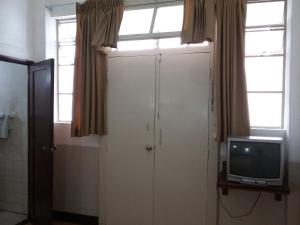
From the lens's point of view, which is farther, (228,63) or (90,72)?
(90,72)

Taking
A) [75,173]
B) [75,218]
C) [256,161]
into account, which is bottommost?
[75,218]

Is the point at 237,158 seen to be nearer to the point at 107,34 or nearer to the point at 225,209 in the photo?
the point at 225,209

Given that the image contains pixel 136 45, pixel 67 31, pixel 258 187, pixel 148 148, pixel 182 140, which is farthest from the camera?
pixel 67 31

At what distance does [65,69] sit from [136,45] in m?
1.02

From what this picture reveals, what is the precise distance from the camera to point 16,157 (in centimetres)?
321

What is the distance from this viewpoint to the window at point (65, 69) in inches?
130

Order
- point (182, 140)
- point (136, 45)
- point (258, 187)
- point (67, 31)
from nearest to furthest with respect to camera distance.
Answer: point (258, 187) → point (182, 140) → point (136, 45) → point (67, 31)

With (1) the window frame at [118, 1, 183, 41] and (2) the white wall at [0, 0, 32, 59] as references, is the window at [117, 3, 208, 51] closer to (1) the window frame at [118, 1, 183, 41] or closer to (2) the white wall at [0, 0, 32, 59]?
(1) the window frame at [118, 1, 183, 41]

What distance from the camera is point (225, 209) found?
261 cm

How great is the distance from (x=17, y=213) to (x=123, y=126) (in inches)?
67.8

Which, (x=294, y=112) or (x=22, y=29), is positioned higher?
(x=22, y=29)

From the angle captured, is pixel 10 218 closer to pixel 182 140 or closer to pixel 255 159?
pixel 182 140

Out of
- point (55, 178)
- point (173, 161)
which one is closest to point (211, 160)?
point (173, 161)

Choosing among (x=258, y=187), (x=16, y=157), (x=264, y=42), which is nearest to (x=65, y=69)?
(x=16, y=157)
